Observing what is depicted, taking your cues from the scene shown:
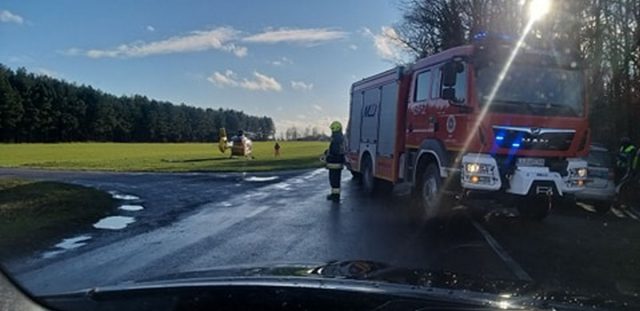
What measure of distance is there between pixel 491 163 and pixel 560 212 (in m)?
4.27

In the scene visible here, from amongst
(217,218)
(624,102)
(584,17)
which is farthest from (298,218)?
(584,17)

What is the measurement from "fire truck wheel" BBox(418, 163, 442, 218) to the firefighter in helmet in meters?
2.85

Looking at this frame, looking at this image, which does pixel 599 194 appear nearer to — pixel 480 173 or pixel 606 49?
pixel 480 173

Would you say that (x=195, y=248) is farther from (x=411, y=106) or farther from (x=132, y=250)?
(x=411, y=106)

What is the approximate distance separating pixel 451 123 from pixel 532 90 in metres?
1.47

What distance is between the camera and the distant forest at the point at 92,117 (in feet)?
22.8

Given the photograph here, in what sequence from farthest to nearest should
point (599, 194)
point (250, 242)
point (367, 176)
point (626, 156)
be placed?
point (367, 176)
point (626, 156)
point (599, 194)
point (250, 242)

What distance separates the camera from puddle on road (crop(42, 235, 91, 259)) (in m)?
7.19

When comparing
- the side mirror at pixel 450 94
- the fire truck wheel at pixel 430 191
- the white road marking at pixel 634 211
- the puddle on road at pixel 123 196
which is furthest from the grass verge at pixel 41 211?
the white road marking at pixel 634 211

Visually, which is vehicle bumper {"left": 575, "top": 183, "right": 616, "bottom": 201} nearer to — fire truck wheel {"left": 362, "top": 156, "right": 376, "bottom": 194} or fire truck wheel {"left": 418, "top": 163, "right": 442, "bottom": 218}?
fire truck wheel {"left": 418, "top": 163, "right": 442, "bottom": 218}

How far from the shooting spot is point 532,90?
9922 millimetres

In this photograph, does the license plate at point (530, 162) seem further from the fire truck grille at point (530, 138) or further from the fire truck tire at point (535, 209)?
the fire truck tire at point (535, 209)

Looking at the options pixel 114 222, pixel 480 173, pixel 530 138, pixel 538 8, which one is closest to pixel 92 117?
pixel 114 222

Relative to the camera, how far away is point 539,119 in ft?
31.8
